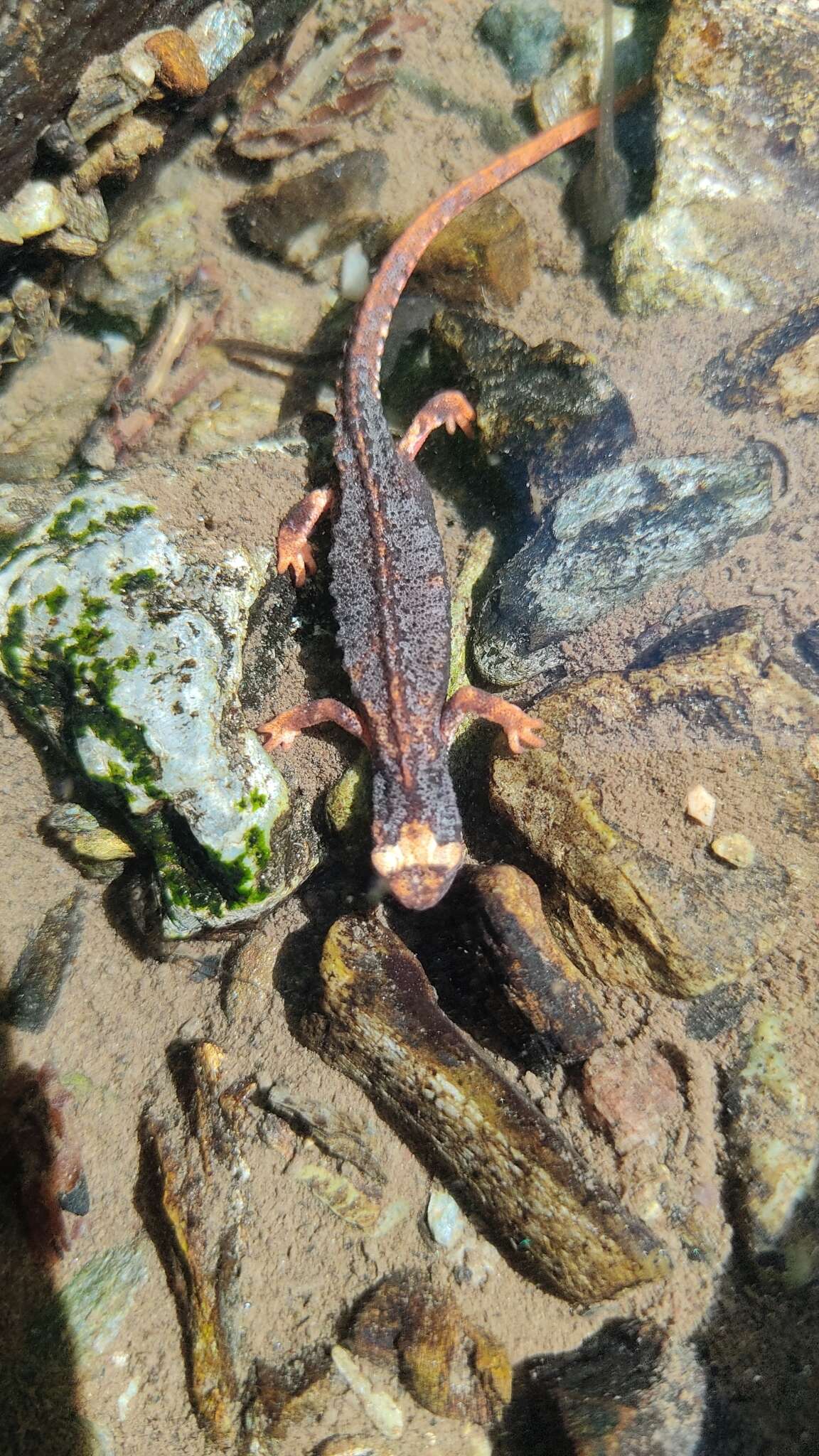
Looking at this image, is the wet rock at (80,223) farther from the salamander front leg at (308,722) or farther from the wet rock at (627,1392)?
the wet rock at (627,1392)

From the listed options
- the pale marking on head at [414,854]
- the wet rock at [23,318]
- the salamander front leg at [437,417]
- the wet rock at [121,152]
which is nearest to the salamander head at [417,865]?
the pale marking on head at [414,854]

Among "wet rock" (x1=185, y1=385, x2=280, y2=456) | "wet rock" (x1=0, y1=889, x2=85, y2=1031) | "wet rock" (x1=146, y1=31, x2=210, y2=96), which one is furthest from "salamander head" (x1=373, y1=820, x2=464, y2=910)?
"wet rock" (x1=146, y1=31, x2=210, y2=96)

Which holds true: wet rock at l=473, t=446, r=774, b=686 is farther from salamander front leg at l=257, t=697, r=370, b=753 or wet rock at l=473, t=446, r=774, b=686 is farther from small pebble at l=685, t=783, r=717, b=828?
small pebble at l=685, t=783, r=717, b=828

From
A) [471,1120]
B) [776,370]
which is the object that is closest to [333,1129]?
[471,1120]

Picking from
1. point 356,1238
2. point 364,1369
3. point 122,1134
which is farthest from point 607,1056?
point 122,1134

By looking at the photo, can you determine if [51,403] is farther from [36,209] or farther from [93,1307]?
[93,1307]
